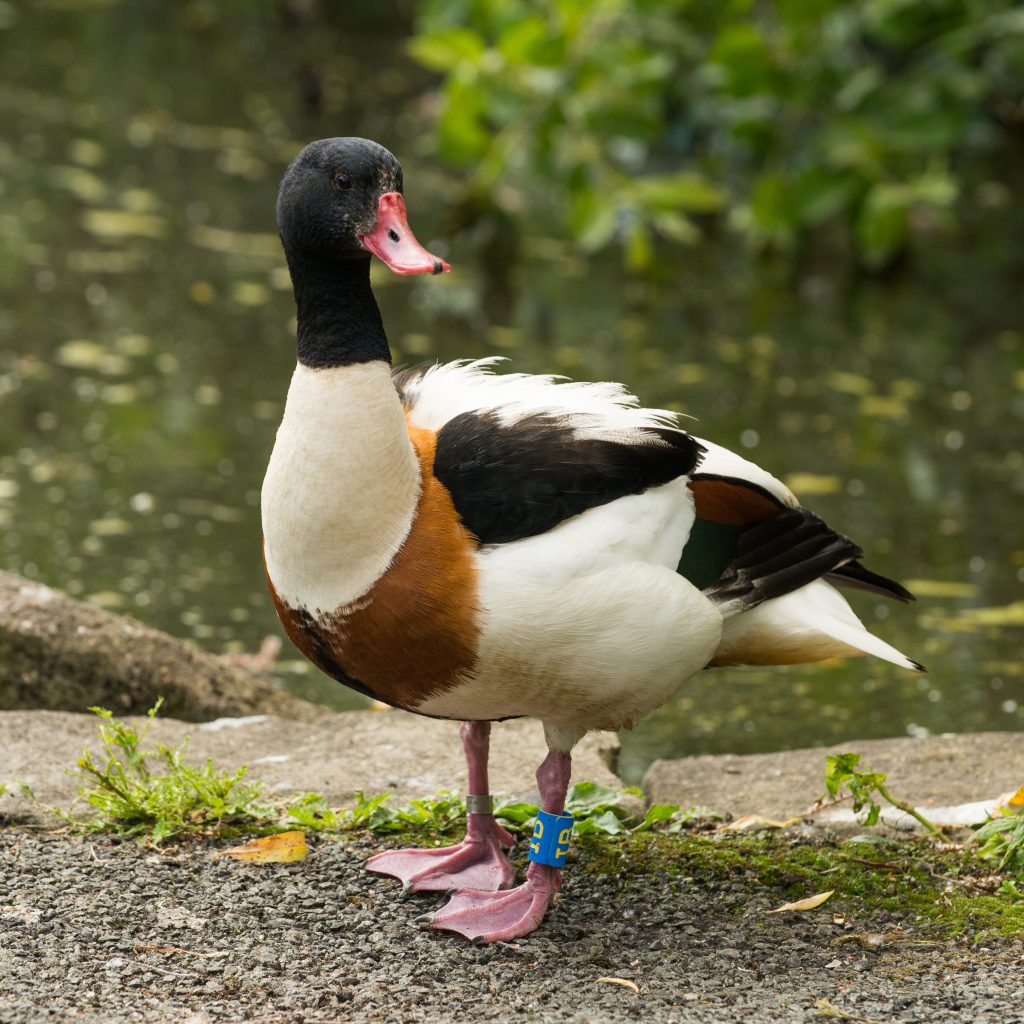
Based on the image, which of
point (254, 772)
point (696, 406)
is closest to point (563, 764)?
point (254, 772)

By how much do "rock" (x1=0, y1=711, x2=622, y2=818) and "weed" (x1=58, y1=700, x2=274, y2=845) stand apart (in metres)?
0.20

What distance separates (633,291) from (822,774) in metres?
5.60

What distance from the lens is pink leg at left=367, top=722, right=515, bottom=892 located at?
3301mm

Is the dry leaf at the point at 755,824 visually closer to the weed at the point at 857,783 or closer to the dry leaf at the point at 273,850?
the weed at the point at 857,783

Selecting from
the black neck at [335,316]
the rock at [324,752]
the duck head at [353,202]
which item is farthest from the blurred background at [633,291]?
the duck head at [353,202]

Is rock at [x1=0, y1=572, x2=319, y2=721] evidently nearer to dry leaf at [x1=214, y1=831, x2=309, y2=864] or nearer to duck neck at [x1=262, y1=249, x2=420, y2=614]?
dry leaf at [x1=214, y1=831, x2=309, y2=864]

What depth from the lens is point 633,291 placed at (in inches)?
369

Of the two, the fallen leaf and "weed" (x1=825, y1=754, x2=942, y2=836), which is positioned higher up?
"weed" (x1=825, y1=754, x2=942, y2=836)

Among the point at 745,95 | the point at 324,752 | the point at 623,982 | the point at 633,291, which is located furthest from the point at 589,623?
the point at 633,291

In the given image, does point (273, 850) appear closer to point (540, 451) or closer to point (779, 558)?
point (540, 451)

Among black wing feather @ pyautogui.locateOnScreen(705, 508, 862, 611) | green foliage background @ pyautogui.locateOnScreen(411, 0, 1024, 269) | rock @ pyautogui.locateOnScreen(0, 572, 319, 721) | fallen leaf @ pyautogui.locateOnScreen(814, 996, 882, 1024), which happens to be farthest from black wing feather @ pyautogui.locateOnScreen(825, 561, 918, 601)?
green foliage background @ pyautogui.locateOnScreen(411, 0, 1024, 269)

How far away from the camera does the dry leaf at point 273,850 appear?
3350 millimetres

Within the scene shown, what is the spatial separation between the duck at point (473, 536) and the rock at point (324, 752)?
24.6 inches

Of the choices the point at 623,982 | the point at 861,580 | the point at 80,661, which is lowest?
the point at 623,982
